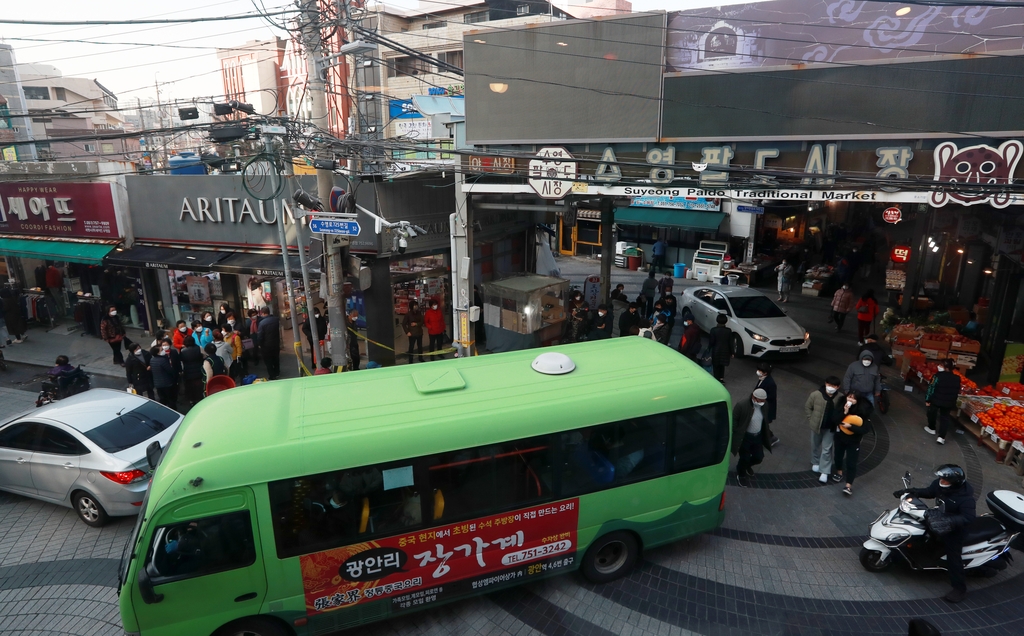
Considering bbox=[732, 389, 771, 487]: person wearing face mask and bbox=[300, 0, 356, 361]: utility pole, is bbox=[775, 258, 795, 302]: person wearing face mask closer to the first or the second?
bbox=[732, 389, 771, 487]: person wearing face mask

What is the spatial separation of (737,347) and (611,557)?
9.12 m

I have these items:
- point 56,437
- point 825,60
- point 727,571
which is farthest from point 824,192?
point 56,437

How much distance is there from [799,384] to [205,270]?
1486 cm

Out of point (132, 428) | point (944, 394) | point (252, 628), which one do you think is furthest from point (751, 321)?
point (132, 428)

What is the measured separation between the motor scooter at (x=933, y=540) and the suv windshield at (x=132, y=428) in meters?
9.90

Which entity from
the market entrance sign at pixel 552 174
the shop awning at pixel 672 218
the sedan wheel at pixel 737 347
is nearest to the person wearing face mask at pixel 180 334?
the market entrance sign at pixel 552 174

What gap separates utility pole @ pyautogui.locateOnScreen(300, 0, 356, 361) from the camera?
10.1m

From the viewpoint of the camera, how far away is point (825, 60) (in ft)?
32.7

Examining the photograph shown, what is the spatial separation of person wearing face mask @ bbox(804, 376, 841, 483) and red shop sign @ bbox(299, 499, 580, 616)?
176 inches

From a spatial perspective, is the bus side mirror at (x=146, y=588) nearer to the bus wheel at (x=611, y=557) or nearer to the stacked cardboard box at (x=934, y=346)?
the bus wheel at (x=611, y=557)

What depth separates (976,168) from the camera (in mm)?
9172

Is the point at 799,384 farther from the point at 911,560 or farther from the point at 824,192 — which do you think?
the point at 911,560

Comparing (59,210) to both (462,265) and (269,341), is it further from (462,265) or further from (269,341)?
(462,265)

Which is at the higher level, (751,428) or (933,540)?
(751,428)
